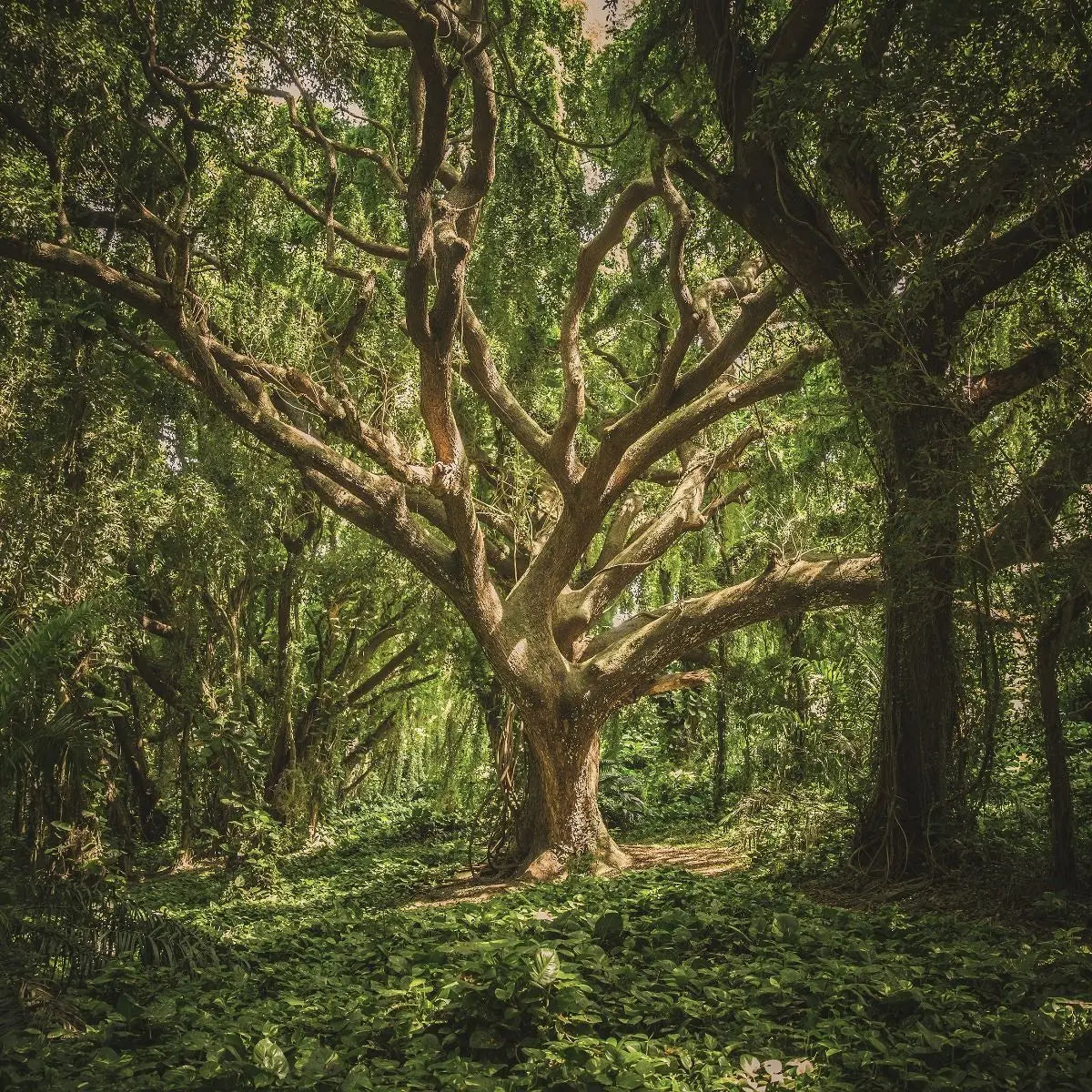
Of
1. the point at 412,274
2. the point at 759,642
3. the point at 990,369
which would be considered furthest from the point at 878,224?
the point at 759,642

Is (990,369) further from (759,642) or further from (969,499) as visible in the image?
(759,642)

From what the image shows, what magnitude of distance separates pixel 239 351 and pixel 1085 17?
6.19 meters

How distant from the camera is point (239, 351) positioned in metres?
7.49

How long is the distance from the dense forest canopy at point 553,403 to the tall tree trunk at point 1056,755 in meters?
0.02

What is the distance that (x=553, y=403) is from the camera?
10.6m

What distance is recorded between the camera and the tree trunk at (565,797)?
762cm

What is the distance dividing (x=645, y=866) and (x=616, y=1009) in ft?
15.5

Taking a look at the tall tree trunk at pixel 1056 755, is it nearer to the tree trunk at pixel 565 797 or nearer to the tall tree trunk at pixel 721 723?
the tree trunk at pixel 565 797

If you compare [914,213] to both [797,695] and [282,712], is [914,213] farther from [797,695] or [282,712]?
[282,712]

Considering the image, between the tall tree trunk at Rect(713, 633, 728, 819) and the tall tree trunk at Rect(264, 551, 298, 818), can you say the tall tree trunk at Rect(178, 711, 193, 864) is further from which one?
the tall tree trunk at Rect(713, 633, 728, 819)

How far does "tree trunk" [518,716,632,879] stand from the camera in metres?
7.62

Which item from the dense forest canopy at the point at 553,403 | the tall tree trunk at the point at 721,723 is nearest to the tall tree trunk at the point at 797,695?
the dense forest canopy at the point at 553,403

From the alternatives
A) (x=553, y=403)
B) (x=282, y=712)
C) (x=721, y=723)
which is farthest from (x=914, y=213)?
(x=282, y=712)

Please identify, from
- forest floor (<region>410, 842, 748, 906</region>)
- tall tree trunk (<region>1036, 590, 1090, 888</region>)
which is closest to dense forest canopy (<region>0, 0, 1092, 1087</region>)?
tall tree trunk (<region>1036, 590, 1090, 888</region>)
